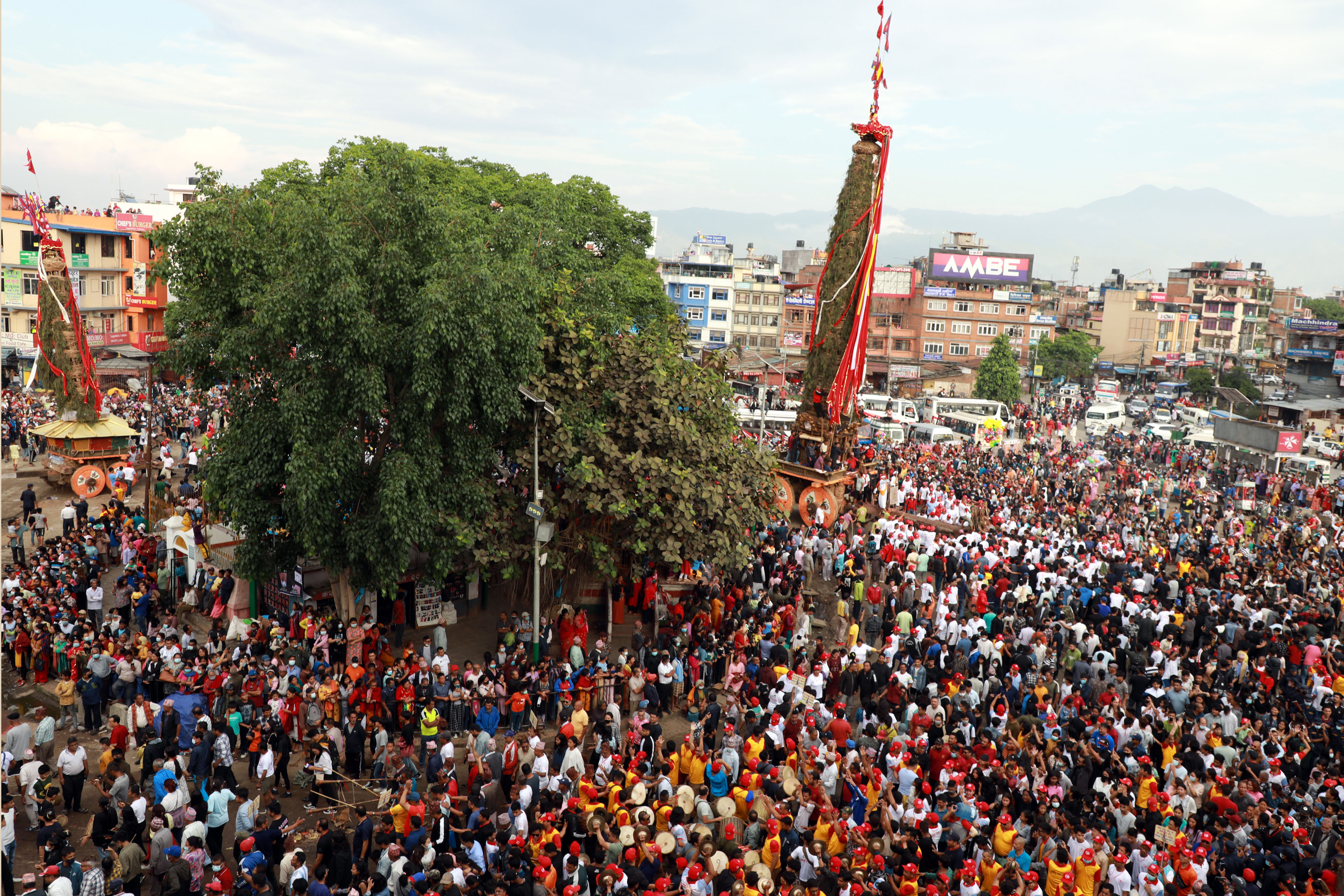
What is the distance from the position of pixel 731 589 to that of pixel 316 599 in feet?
24.8

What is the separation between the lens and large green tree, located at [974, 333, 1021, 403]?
6169 cm

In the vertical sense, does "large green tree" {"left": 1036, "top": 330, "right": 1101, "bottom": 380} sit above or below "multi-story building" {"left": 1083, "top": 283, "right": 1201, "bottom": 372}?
below

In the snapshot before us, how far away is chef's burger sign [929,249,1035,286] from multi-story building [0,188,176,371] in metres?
52.6

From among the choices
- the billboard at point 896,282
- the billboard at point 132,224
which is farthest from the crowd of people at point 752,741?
the billboard at point 896,282

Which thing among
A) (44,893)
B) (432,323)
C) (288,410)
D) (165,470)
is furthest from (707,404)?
(165,470)

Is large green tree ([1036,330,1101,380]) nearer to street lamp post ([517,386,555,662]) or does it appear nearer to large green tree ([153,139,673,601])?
street lamp post ([517,386,555,662])

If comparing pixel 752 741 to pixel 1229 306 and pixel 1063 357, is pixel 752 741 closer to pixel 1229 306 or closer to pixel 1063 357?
pixel 1063 357

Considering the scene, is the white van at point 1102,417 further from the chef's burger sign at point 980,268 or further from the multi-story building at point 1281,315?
the multi-story building at point 1281,315

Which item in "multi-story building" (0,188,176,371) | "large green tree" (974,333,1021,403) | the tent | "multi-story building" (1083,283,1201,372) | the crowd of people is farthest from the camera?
"multi-story building" (1083,283,1201,372)

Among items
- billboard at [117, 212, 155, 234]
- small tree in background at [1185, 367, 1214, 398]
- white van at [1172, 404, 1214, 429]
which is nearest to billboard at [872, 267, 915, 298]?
small tree in background at [1185, 367, 1214, 398]

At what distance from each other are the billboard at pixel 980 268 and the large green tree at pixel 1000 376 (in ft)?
37.5

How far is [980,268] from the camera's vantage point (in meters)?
72.6

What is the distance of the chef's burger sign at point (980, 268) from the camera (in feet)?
237

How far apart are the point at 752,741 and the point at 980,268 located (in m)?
67.2
